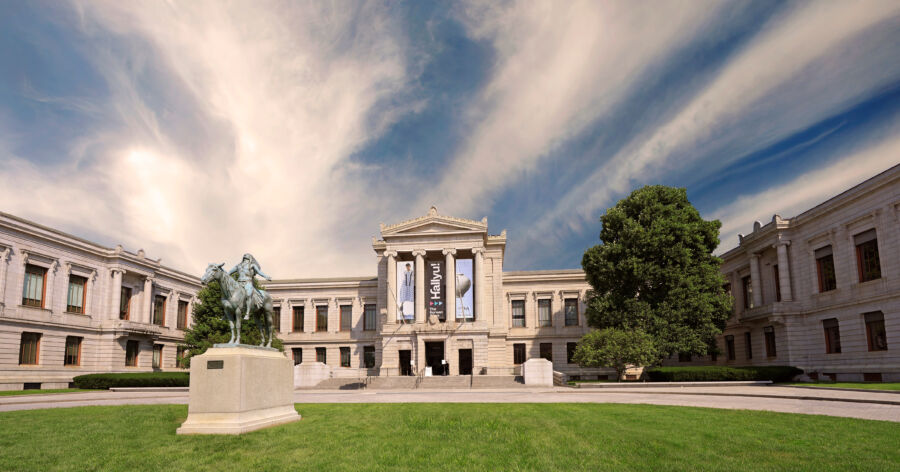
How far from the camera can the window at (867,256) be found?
33.8 meters

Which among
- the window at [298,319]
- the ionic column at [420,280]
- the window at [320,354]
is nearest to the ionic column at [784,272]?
the ionic column at [420,280]

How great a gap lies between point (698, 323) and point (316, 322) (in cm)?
4029

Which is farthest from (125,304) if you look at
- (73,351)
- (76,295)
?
(73,351)

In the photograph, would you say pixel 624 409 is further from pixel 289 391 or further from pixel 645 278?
pixel 645 278

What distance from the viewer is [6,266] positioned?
132 ft

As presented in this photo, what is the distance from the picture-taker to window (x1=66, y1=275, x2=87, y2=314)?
46.3 m

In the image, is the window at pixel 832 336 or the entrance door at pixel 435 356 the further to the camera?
the entrance door at pixel 435 356

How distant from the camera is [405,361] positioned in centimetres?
5566

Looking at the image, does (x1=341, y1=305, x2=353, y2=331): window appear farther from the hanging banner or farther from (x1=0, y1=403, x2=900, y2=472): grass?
(x1=0, y1=403, x2=900, y2=472): grass

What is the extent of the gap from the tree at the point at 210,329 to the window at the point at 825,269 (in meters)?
39.7

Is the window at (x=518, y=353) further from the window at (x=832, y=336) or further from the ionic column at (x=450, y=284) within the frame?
the window at (x=832, y=336)

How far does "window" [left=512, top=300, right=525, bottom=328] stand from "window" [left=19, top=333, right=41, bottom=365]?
42092mm

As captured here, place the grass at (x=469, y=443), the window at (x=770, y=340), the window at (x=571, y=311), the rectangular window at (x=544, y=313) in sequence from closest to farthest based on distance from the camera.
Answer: the grass at (x=469, y=443) → the window at (x=770, y=340) → the window at (x=571, y=311) → the rectangular window at (x=544, y=313)

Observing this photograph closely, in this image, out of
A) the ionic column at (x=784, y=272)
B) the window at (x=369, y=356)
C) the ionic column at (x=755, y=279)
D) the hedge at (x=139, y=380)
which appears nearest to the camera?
the hedge at (x=139, y=380)
